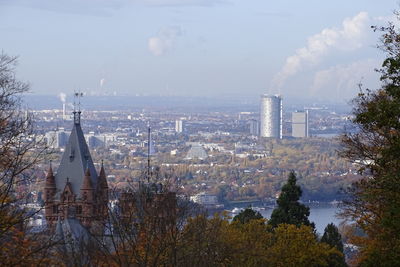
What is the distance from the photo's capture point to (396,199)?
13961 millimetres

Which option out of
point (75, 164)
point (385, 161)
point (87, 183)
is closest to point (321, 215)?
point (75, 164)

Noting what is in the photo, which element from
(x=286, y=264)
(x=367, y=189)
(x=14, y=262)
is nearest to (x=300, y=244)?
(x=286, y=264)

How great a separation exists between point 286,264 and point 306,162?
128 m

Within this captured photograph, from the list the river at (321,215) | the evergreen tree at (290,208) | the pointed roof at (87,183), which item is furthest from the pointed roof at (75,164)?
the river at (321,215)

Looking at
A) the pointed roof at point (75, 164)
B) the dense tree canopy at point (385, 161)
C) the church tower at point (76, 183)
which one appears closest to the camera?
the dense tree canopy at point (385, 161)

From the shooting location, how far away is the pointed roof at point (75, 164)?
36.1 metres

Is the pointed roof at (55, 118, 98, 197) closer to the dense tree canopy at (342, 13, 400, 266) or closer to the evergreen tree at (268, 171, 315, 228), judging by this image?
the evergreen tree at (268, 171, 315, 228)

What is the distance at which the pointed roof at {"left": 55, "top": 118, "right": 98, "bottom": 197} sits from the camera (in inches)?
1420

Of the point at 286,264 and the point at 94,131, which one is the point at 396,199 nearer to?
Result: the point at 286,264

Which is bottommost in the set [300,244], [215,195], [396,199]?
[215,195]

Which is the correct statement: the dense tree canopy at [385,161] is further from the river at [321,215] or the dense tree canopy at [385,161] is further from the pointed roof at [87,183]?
the river at [321,215]

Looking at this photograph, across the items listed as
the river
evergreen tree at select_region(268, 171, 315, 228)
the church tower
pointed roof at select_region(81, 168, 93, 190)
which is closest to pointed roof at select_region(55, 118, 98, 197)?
the church tower

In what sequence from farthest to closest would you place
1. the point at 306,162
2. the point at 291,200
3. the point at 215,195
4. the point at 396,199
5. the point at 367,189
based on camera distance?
the point at 306,162 → the point at 215,195 → the point at 291,200 → the point at 367,189 → the point at 396,199

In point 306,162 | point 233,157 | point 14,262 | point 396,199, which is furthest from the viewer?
point 233,157
